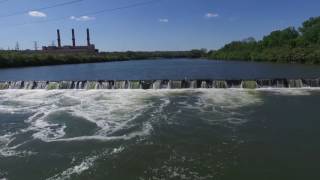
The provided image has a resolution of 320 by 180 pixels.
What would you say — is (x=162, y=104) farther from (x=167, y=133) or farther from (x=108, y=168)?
(x=108, y=168)

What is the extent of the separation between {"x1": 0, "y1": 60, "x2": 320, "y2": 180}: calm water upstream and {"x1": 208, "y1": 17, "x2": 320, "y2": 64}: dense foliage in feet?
116

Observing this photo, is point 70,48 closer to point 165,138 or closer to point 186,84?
point 186,84

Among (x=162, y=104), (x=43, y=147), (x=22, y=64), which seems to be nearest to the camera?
(x=43, y=147)

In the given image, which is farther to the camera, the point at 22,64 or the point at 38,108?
the point at 22,64

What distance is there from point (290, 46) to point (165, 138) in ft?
197

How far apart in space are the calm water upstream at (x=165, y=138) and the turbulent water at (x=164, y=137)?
0.03m

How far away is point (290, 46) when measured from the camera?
6644 cm

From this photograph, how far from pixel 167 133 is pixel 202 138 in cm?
130

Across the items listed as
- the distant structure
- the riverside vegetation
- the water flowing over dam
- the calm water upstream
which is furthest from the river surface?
the distant structure

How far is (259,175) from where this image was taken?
8.57 m

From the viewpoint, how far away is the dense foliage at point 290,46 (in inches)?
2111

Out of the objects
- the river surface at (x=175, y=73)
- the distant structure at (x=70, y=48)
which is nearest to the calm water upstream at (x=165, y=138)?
the river surface at (x=175, y=73)

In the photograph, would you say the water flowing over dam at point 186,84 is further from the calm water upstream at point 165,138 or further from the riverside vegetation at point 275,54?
the riverside vegetation at point 275,54

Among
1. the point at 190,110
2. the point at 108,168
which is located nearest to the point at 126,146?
the point at 108,168
